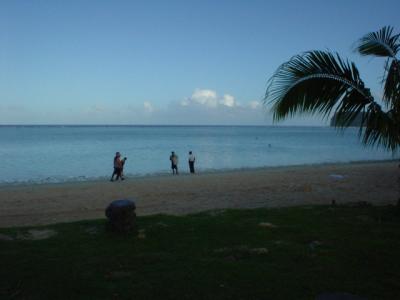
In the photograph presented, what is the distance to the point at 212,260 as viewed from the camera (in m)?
5.32

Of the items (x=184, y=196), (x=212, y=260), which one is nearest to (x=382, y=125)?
(x=212, y=260)

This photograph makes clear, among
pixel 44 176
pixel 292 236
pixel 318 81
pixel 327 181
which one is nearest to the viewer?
pixel 292 236

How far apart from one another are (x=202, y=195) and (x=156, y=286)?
10.5m

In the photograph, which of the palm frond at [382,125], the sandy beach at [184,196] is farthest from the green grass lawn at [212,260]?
the sandy beach at [184,196]

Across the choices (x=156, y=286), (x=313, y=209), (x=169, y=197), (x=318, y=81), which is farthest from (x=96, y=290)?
(x=169, y=197)

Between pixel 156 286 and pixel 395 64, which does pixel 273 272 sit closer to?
pixel 156 286

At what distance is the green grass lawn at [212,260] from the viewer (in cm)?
439

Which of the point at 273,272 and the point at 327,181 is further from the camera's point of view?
the point at 327,181

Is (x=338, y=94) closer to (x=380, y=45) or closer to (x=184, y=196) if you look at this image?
(x=380, y=45)

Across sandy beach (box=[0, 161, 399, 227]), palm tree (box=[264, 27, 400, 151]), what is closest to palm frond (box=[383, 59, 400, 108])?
palm tree (box=[264, 27, 400, 151])

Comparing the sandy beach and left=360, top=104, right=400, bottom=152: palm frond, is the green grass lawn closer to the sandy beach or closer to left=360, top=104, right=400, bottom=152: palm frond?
left=360, top=104, right=400, bottom=152: palm frond

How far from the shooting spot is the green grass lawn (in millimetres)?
4391

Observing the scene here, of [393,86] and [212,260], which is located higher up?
[393,86]

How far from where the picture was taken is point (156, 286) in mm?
4496
